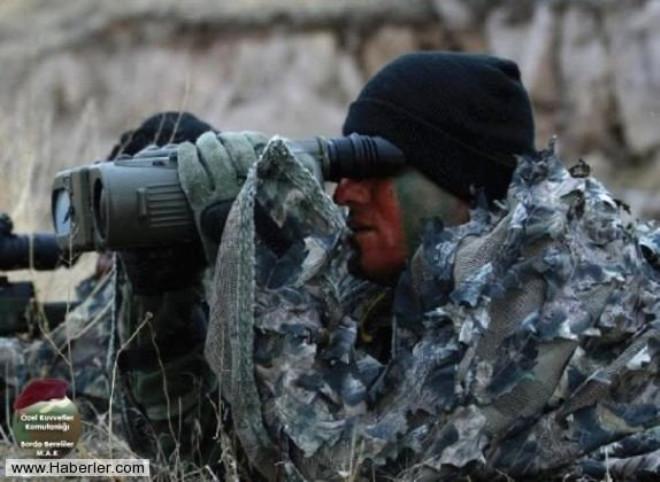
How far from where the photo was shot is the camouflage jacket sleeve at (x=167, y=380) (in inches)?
129

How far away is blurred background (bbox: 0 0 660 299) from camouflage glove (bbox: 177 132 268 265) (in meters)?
9.03

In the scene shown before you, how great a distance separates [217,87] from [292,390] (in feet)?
31.9

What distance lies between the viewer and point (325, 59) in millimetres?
12531

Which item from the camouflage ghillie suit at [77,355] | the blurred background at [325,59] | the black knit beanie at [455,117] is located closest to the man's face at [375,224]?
the black knit beanie at [455,117]

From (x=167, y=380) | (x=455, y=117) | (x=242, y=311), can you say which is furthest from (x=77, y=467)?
(x=455, y=117)

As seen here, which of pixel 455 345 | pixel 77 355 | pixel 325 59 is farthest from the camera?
pixel 325 59

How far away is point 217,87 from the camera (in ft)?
40.6

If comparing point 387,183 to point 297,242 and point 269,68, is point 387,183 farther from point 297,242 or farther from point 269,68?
point 269,68

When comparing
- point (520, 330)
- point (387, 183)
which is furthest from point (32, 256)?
point (520, 330)

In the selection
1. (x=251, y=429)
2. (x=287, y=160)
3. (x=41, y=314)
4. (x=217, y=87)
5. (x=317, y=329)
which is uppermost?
(x=287, y=160)

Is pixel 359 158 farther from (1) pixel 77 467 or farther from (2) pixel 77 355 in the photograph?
(2) pixel 77 355

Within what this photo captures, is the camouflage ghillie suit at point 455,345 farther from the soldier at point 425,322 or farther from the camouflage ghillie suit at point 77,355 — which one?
the camouflage ghillie suit at point 77,355

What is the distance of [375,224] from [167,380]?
61cm

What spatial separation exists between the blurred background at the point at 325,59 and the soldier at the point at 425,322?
892cm
